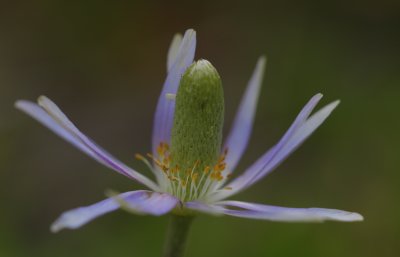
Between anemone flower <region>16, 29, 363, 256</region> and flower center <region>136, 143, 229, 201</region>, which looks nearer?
anemone flower <region>16, 29, 363, 256</region>

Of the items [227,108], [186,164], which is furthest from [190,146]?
[227,108]

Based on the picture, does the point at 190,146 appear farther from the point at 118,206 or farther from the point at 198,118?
the point at 118,206

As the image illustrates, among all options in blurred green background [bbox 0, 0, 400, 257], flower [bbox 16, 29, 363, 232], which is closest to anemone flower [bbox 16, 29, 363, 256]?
flower [bbox 16, 29, 363, 232]

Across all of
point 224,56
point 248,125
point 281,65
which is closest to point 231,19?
point 224,56

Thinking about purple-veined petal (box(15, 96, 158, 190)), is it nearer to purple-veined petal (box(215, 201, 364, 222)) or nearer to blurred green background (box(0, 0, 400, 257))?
purple-veined petal (box(215, 201, 364, 222))

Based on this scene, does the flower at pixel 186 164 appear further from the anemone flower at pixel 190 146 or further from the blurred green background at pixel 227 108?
the blurred green background at pixel 227 108

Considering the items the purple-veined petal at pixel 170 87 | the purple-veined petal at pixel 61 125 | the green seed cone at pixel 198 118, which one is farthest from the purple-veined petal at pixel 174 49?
the purple-veined petal at pixel 61 125

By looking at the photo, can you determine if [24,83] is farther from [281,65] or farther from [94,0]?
[281,65]
